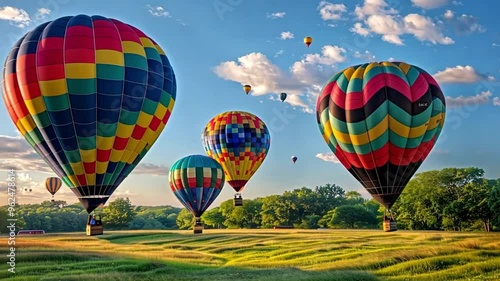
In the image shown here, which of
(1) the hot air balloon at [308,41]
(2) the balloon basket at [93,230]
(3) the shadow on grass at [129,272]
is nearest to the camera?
(3) the shadow on grass at [129,272]

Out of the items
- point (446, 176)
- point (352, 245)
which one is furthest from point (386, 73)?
point (446, 176)

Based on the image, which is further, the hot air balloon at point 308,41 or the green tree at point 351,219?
the green tree at point 351,219

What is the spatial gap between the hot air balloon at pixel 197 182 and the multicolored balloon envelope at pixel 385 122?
2248 cm

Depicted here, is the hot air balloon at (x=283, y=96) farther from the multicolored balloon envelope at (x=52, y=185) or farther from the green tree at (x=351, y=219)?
the multicolored balloon envelope at (x=52, y=185)

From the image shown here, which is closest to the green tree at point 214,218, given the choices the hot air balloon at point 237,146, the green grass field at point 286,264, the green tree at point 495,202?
the hot air balloon at point 237,146

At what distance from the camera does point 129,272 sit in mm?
25891

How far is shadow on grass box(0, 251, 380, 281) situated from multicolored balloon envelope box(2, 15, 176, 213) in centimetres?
394

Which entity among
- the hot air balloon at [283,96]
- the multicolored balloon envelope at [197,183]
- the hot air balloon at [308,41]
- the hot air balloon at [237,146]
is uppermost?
the hot air balloon at [308,41]

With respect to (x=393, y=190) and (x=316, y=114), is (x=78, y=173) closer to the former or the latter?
(x=316, y=114)

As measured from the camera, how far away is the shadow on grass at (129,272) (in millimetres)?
23594

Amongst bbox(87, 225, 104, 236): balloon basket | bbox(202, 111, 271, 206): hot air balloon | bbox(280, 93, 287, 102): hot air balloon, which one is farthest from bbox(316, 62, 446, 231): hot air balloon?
bbox(280, 93, 287, 102): hot air balloon

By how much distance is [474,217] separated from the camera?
69.8 m

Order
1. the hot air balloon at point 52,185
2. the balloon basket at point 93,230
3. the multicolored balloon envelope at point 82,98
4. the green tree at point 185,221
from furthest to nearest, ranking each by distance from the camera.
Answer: the green tree at point 185,221
the hot air balloon at point 52,185
the balloon basket at point 93,230
the multicolored balloon envelope at point 82,98

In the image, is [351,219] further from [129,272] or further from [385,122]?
[129,272]
